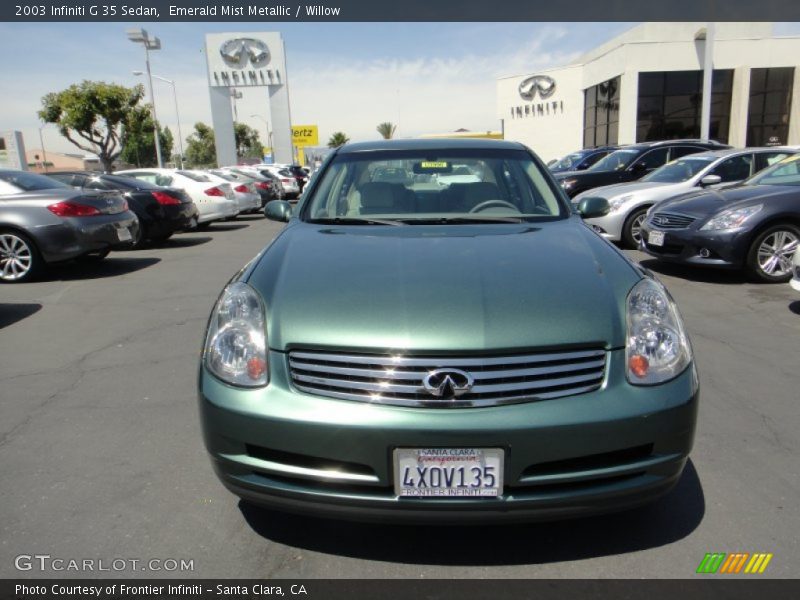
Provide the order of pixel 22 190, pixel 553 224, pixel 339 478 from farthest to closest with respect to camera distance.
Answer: pixel 22 190
pixel 553 224
pixel 339 478

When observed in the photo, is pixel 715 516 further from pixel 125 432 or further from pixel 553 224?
pixel 125 432

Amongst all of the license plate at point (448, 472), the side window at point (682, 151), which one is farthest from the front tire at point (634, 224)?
the license plate at point (448, 472)

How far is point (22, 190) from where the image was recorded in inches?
323

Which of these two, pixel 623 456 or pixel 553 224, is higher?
pixel 553 224

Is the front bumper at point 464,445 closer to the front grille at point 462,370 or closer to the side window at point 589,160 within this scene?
the front grille at point 462,370

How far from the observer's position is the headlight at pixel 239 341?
7.22 feet

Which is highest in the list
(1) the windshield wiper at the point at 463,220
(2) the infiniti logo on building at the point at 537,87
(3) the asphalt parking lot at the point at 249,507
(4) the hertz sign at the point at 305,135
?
(2) the infiniti logo on building at the point at 537,87

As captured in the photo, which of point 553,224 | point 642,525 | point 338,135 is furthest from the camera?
point 338,135

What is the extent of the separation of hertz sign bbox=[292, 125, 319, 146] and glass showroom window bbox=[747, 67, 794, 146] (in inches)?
1115

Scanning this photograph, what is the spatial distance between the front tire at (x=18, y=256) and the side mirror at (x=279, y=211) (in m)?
5.45

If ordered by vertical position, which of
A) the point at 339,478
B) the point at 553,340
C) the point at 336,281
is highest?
the point at 336,281

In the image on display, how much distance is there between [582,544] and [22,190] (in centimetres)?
853
